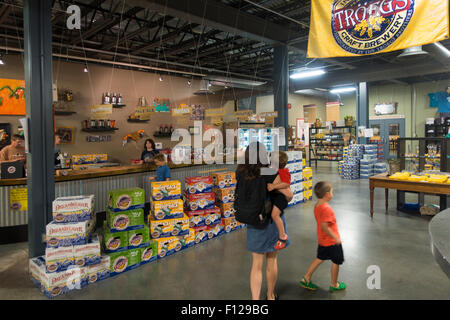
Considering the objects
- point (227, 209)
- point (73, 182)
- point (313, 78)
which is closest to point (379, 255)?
point (227, 209)

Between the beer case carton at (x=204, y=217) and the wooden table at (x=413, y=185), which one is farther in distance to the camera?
the wooden table at (x=413, y=185)

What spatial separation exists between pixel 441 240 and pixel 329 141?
15.9m

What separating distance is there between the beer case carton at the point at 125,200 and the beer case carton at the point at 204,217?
1114 mm

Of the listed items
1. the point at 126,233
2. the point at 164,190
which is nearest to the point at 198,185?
the point at 164,190

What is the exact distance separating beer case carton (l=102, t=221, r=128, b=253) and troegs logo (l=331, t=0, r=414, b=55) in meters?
4.31

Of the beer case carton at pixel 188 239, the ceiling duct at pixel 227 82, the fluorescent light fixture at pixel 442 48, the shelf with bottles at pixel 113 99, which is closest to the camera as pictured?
the beer case carton at pixel 188 239

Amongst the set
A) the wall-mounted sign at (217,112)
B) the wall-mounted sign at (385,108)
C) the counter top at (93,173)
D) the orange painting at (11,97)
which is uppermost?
the wall-mounted sign at (385,108)

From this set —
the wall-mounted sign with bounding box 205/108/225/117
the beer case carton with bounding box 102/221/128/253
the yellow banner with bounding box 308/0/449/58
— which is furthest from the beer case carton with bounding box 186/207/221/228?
the wall-mounted sign with bounding box 205/108/225/117

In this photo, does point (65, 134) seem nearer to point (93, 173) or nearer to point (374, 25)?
point (93, 173)

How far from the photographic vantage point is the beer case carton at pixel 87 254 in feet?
Result: 11.7

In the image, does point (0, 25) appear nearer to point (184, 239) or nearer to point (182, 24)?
point (182, 24)

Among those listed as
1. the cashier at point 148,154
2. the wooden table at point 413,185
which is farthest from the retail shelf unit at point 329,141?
the cashier at point 148,154

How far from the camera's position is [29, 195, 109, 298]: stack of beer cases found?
342 cm

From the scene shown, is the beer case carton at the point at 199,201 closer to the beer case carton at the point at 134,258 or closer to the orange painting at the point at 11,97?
the beer case carton at the point at 134,258
